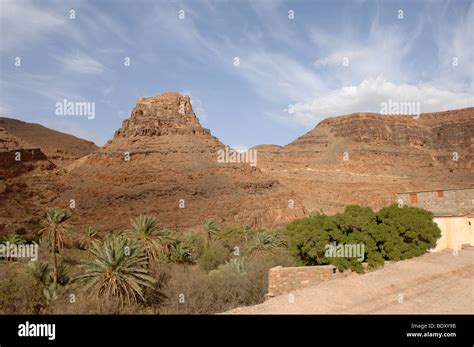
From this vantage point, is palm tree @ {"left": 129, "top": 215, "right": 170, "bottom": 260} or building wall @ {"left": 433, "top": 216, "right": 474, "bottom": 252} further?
building wall @ {"left": 433, "top": 216, "right": 474, "bottom": 252}

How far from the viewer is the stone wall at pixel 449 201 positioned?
2400cm

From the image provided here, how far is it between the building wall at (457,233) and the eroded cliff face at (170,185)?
1316 inches

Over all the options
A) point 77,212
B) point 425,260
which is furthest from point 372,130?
point 425,260

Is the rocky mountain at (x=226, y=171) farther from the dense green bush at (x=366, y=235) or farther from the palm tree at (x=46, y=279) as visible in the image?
the dense green bush at (x=366, y=235)

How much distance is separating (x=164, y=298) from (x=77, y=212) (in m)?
40.6

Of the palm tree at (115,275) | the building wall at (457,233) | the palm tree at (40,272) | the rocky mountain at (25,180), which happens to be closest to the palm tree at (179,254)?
the palm tree at (40,272)

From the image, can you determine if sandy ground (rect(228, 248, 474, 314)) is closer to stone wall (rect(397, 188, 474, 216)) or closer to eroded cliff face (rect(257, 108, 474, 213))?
stone wall (rect(397, 188, 474, 216))

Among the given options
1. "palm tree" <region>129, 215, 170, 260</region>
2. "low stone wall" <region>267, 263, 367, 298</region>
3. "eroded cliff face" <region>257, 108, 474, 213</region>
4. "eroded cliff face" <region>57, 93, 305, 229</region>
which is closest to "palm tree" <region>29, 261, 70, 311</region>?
"palm tree" <region>129, 215, 170, 260</region>

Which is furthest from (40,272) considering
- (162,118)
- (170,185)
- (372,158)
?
(372,158)

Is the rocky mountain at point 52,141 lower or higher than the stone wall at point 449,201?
higher

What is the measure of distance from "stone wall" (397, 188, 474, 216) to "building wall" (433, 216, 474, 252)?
471 millimetres

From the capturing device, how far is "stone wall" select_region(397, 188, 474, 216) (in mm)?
24000

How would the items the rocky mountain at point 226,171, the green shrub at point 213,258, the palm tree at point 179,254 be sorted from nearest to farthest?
the palm tree at point 179,254 → the green shrub at point 213,258 → the rocky mountain at point 226,171

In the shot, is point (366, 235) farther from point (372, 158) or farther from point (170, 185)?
point (372, 158)
